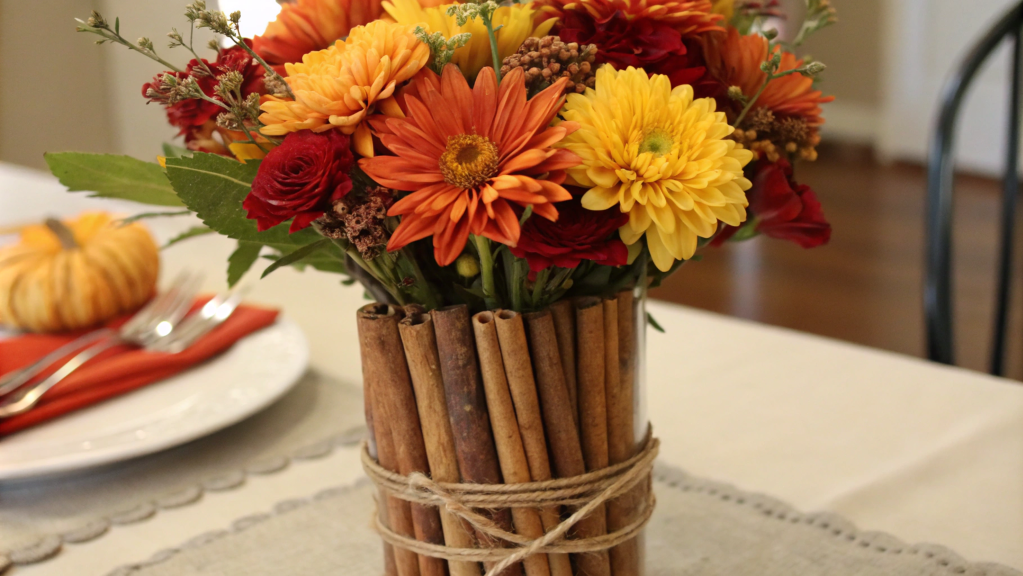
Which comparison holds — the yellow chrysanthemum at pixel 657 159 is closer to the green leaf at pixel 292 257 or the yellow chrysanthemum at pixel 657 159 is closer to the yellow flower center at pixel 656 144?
the yellow flower center at pixel 656 144

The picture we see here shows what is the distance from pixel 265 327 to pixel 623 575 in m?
0.50

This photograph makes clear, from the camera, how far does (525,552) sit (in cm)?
42

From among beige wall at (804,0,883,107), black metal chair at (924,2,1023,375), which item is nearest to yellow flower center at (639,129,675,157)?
black metal chair at (924,2,1023,375)

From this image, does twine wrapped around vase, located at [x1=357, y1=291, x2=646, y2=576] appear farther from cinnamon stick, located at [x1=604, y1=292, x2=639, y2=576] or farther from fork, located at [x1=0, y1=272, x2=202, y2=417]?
fork, located at [x1=0, y1=272, x2=202, y2=417]

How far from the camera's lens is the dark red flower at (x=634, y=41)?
0.39 m

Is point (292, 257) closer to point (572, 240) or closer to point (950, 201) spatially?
point (572, 240)

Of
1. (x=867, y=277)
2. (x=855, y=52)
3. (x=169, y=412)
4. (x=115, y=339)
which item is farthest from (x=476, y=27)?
(x=855, y=52)

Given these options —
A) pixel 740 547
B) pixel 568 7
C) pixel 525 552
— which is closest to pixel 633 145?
pixel 568 7

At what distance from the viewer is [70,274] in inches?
33.9

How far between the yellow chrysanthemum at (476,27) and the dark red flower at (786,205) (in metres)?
0.13

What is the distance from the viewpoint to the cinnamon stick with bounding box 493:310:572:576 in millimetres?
407

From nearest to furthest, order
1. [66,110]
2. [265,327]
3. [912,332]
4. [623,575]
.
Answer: [623,575], [265,327], [912,332], [66,110]

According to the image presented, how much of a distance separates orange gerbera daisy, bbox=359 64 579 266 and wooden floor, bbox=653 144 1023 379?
1.92m

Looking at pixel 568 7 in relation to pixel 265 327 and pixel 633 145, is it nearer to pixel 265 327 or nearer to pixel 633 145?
pixel 633 145
